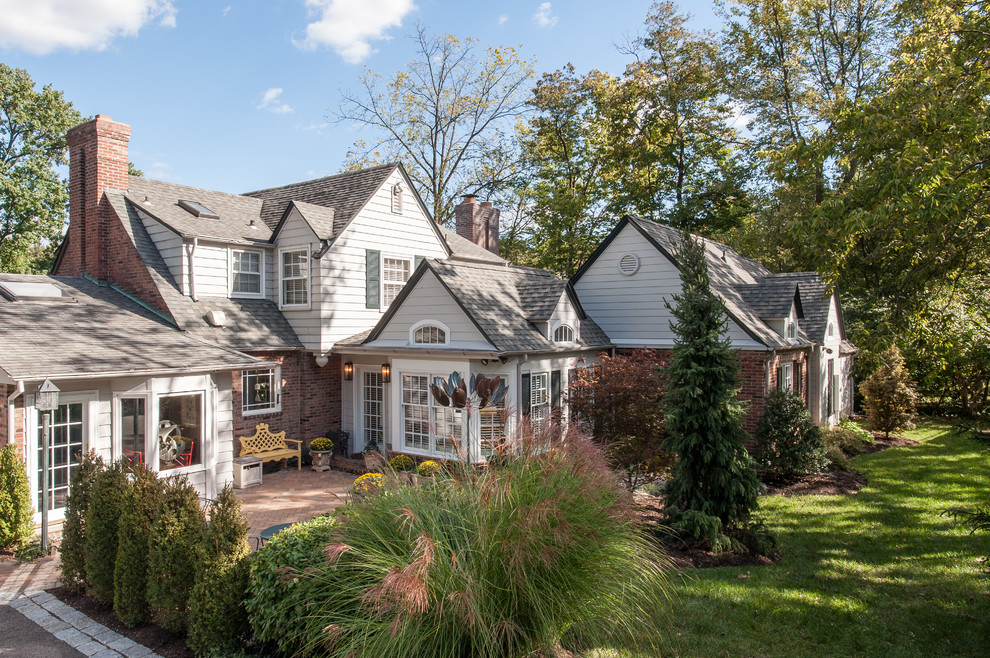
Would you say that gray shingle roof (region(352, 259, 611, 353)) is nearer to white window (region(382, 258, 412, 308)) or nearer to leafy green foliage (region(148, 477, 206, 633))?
white window (region(382, 258, 412, 308))

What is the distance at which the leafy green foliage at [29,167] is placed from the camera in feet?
82.1

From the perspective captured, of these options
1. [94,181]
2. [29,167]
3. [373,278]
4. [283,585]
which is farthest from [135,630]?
[29,167]

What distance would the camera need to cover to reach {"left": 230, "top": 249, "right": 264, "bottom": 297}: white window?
14.4m

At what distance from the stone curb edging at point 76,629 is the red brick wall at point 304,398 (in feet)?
23.0

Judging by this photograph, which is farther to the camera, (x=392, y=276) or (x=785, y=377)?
(x=392, y=276)

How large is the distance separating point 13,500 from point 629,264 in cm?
1376

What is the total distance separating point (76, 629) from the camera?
6.02 metres

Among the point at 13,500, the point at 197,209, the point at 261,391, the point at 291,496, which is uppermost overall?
the point at 197,209

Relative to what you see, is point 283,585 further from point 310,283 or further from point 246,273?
point 246,273

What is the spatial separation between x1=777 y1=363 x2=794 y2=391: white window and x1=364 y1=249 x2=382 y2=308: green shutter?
10.8 m

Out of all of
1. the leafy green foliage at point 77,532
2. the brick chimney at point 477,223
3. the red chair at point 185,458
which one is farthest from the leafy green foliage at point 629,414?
the brick chimney at point 477,223

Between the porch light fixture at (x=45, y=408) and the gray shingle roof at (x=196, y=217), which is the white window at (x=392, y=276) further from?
the porch light fixture at (x=45, y=408)

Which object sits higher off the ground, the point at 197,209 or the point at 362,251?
the point at 197,209

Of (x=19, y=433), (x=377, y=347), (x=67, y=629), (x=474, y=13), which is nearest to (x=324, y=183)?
(x=377, y=347)
